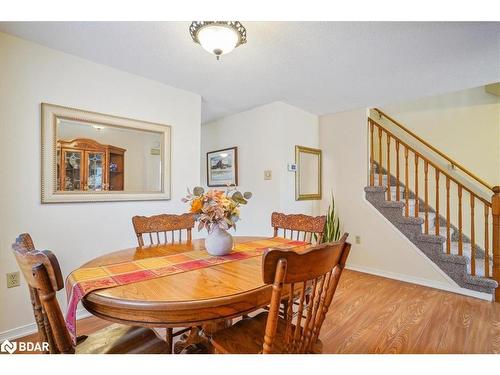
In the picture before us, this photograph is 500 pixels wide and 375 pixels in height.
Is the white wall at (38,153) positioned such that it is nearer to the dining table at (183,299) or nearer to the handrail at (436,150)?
the dining table at (183,299)

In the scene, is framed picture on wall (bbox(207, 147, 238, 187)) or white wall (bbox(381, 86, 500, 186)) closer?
white wall (bbox(381, 86, 500, 186))

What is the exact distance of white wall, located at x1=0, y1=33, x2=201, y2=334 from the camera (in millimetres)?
1793

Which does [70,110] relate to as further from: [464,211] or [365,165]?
[464,211]

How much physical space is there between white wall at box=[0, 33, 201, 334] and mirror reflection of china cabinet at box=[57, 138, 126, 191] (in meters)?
0.15

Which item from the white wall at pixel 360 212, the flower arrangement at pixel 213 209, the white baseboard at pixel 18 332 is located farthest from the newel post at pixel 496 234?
the white baseboard at pixel 18 332

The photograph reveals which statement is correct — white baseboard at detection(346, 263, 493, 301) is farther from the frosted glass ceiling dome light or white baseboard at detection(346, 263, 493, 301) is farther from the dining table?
the frosted glass ceiling dome light

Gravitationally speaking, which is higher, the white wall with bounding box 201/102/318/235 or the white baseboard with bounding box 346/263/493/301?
the white wall with bounding box 201/102/318/235

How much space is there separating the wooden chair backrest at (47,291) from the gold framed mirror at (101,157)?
1357mm

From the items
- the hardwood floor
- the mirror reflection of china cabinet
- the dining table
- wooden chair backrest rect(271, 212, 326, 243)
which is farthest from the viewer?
the mirror reflection of china cabinet

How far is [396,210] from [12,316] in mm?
3835

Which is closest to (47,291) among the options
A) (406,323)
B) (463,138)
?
(406,323)

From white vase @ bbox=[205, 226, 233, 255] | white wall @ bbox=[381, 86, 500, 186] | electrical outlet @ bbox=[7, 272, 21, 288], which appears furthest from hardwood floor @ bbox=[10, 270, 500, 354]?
white wall @ bbox=[381, 86, 500, 186]

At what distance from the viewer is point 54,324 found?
0.79m

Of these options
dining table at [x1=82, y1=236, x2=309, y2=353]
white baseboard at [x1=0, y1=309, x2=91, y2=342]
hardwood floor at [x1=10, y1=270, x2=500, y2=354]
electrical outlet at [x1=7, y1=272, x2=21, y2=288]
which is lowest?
hardwood floor at [x1=10, y1=270, x2=500, y2=354]
